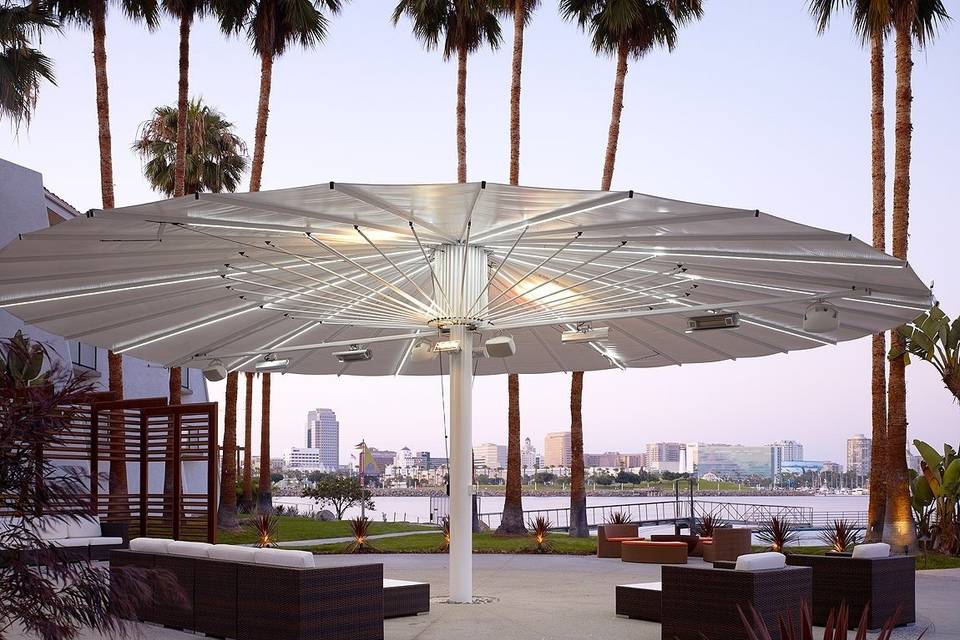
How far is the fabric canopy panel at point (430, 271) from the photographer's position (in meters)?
9.95

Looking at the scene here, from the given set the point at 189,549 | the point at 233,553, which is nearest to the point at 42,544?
the point at 233,553

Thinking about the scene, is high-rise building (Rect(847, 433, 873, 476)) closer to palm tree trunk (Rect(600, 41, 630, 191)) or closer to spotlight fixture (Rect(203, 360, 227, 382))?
palm tree trunk (Rect(600, 41, 630, 191))

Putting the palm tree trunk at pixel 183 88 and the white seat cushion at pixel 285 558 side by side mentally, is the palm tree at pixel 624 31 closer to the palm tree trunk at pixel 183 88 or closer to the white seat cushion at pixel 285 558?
the palm tree trunk at pixel 183 88

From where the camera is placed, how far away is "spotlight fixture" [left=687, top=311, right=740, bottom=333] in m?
12.2

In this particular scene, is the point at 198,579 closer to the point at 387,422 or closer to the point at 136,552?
the point at 136,552

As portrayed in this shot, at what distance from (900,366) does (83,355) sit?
812 inches

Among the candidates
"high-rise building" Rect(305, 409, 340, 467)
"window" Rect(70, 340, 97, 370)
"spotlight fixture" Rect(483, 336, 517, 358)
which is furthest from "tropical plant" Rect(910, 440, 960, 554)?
"high-rise building" Rect(305, 409, 340, 467)

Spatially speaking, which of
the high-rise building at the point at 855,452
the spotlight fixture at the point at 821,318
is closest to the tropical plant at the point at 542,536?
the spotlight fixture at the point at 821,318

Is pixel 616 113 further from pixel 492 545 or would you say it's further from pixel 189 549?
pixel 189 549

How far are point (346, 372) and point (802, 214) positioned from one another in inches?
723

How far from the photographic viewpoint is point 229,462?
25844mm

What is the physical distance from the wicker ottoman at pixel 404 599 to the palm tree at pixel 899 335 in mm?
10974

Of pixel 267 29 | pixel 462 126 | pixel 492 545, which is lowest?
pixel 492 545

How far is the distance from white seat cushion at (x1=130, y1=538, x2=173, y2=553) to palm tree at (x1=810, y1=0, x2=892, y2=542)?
14.0 metres
